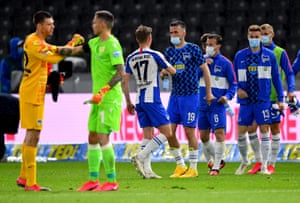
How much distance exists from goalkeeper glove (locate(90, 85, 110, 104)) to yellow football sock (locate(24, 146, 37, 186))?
121 cm

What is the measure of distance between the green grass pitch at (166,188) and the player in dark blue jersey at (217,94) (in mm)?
573

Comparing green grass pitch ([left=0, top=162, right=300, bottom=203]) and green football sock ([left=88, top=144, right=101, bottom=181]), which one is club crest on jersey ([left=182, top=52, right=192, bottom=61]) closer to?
green grass pitch ([left=0, top=162, right=300, bottom=203])

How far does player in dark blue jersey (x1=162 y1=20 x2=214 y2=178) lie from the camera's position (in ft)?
49.8

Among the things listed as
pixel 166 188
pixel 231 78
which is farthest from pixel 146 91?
pixel 166 188

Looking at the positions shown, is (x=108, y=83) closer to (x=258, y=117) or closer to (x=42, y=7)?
(x=258, y=117)

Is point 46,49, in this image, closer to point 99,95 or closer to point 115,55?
point 115,55

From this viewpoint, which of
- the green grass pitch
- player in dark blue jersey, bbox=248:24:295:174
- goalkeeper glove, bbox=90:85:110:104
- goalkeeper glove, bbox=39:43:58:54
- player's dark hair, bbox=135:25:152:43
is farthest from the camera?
player in dark blue jersey, bbox=248:24:295:174

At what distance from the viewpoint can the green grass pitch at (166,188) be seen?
10.7 metres

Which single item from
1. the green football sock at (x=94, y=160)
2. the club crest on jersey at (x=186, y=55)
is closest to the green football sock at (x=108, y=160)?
the green football sock at (x=94, y=160)

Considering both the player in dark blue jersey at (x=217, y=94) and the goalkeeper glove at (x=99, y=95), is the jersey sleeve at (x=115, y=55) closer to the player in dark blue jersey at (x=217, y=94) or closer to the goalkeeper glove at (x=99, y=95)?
the goalkeeper glove at (x=99, y=95)

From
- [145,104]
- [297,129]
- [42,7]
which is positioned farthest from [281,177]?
[42,7]

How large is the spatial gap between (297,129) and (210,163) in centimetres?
399

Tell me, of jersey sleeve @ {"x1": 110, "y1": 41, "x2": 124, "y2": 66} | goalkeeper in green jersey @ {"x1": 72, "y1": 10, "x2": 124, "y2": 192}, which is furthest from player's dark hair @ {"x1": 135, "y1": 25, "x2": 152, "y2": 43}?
jersey sleeve @ {"x1": 110, "y1": 41, "x2": 124, "y2": 66}

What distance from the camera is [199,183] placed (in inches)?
531
